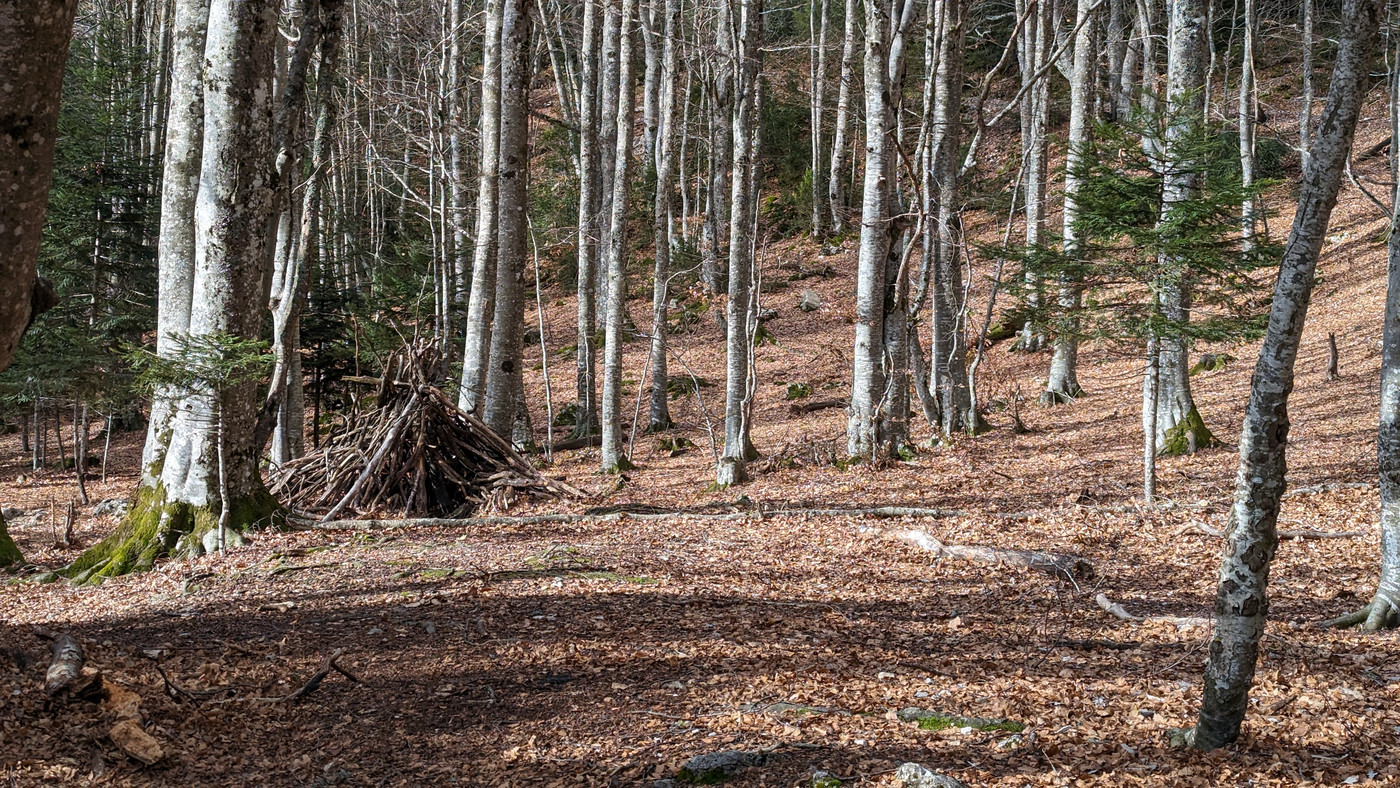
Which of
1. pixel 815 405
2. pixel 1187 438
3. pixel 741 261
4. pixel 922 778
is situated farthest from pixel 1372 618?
pixel 815 405

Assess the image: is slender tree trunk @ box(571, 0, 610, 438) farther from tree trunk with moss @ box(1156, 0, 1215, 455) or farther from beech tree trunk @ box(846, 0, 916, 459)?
tree trunk with moss @ box(1156, 0, 1215, 455)

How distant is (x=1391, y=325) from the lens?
509 cm

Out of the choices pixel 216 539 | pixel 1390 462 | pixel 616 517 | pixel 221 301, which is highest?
pixel 221 301

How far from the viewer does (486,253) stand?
11.6 metres

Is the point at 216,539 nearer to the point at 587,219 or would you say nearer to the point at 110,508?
the point at 110,508

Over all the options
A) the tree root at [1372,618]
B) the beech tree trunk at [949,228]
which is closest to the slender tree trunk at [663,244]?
the beech tree trunk at [949,228]

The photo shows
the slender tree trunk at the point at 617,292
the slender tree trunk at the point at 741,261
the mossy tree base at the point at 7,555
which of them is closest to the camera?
the mossy tree base at the point at 7,555

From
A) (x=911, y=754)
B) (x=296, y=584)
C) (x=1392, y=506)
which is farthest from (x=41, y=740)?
(x=1392, y=506)

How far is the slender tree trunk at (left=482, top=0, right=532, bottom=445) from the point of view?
35.2ft

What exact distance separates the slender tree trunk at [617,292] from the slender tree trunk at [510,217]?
4.25 feet

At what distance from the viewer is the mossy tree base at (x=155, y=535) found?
23.4 ft

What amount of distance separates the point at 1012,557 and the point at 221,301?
20.3 ft

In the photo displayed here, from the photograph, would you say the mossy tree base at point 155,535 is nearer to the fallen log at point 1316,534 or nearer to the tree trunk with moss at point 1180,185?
the tree trunk with moss at point 1180,185

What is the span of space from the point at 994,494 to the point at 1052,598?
345 centimetres
